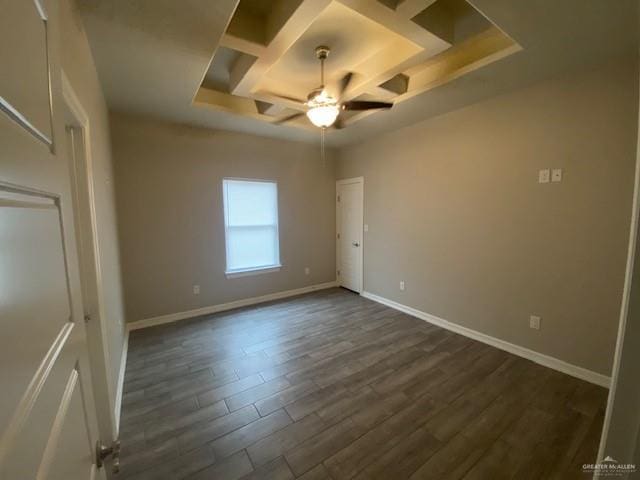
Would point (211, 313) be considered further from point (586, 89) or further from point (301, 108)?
point (586, 89)

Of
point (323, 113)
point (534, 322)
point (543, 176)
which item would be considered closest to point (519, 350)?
point (534, 322)

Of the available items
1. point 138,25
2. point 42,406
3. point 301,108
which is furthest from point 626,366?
point 301,108

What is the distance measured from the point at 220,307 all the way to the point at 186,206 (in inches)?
61.5

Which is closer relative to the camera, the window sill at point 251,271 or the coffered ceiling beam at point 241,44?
the coffered ceiling beam at point 241,44

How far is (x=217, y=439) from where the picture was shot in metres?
1.75

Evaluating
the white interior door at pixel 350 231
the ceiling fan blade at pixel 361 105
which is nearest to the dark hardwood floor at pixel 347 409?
the white interior door at pixel 350 231

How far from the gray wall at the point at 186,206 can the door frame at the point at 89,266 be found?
186 centimetres

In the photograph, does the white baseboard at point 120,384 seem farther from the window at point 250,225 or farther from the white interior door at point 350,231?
the white interior door at point 350,231

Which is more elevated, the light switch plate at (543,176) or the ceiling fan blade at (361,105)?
the ceiling fan blade at (361,105)

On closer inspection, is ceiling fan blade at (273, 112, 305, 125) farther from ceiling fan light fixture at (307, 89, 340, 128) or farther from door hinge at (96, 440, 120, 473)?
door hinge at (96, 440, 120, 473)

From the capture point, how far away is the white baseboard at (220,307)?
11.3 feet

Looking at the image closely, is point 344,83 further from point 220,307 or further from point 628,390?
point 220,307

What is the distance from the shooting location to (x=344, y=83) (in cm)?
289

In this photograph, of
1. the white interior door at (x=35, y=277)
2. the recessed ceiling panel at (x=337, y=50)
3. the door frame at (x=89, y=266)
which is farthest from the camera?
the recessed ceiling panel at (x=337, y=50)
